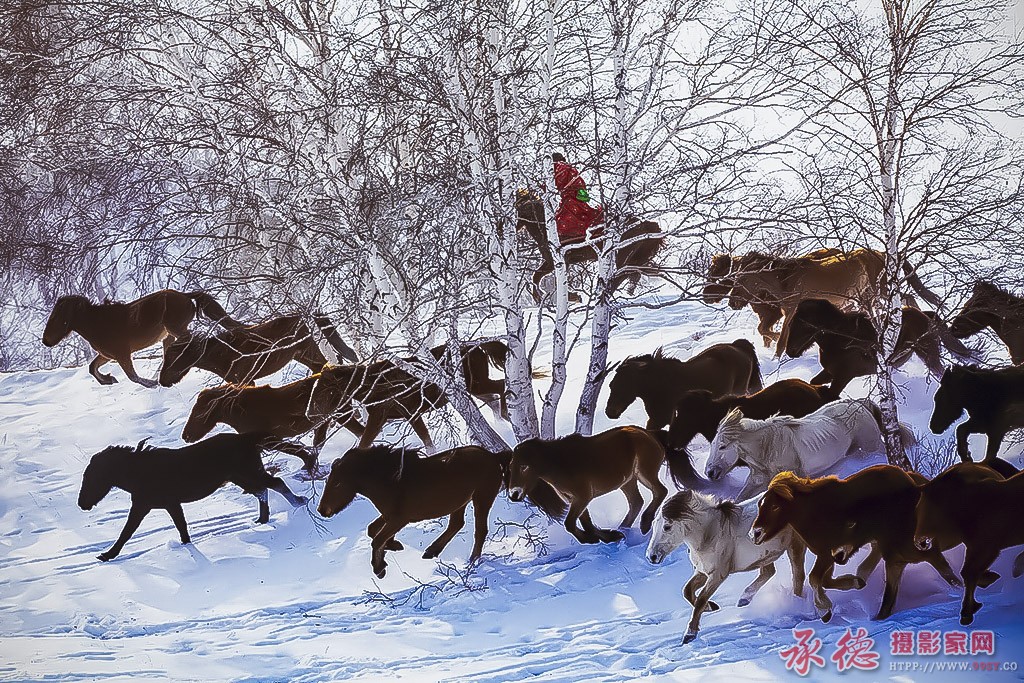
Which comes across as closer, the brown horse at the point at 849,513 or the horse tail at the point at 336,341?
the brown horse at the point at 849,513

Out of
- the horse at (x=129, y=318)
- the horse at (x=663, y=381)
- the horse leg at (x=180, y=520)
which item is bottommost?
the horse leg at (x=180, y=520)

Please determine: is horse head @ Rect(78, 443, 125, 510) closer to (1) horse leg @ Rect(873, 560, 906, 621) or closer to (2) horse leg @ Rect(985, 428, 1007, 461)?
(1) horse leg @ Rect(873, 560, 906, 621)

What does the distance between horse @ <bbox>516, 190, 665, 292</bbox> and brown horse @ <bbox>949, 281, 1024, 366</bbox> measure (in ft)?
6.59

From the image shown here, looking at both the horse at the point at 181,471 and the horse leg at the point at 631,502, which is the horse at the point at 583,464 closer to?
the horse leg at the point at 631,502

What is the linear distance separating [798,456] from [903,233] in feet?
4.32

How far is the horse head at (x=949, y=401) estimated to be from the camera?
5.21 metres

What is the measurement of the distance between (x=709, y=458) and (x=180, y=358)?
4.03 metres

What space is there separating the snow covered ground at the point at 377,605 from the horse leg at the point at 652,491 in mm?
103

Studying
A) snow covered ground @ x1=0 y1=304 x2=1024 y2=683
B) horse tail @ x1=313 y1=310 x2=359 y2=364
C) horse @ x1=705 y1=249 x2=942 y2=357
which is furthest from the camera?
horse tail @ x1=313 y1=310 x2=359 y2=364

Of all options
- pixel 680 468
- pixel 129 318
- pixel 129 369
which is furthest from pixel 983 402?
pixel 129 369

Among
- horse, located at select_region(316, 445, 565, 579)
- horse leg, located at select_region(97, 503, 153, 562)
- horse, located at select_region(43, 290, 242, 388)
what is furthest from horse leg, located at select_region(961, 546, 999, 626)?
horse, located at select_region(43, 290, 242, 388)

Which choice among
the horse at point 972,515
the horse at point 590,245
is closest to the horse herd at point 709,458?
the horse at point 972,515

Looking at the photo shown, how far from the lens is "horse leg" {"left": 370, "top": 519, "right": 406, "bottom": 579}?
5.00 meters

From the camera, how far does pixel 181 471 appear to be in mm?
5512
